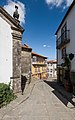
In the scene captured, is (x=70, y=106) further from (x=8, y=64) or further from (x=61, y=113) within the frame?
(x=8, y=64)

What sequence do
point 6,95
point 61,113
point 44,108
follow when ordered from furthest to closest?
point 6,95, point 44,108, point 61,113

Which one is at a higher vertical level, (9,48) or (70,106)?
(9,48)

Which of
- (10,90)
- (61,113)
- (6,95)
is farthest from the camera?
(10,90)

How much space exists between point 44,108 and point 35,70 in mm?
27493

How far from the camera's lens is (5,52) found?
11.0 m

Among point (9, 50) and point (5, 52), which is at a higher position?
point (9, 50)

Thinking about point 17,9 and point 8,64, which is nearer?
point 8,64

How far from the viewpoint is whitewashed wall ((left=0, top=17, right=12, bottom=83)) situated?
35.4 ft

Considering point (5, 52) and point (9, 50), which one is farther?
point (9, 50)

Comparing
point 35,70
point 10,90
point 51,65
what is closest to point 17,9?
point 10,90

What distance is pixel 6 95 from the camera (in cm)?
1003

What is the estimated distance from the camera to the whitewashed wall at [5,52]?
10.8m

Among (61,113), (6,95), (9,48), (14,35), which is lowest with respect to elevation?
(61,113)

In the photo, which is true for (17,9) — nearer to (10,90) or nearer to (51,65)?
(10,90)
